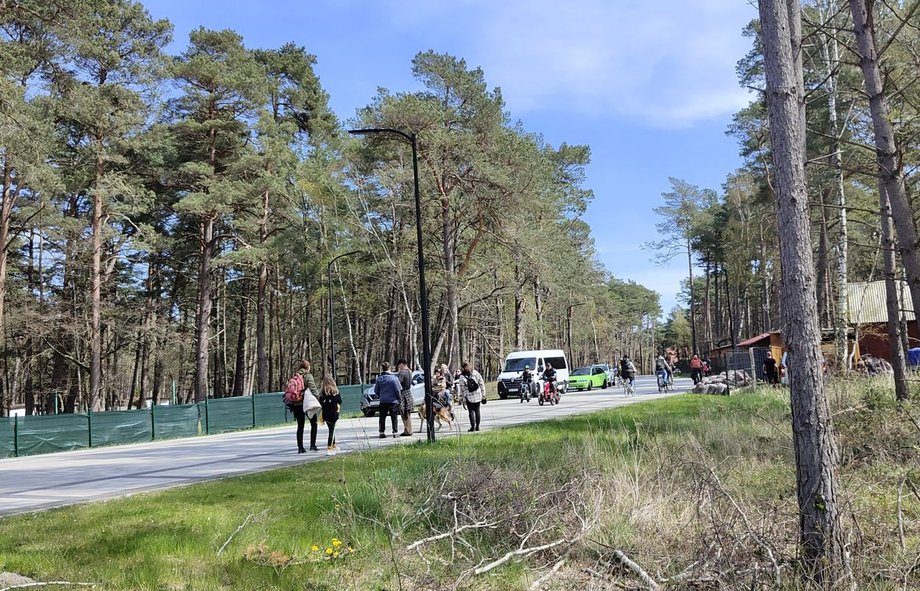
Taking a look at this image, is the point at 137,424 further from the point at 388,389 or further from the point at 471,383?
the point at 471,383

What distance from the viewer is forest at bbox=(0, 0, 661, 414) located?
90.2 ft

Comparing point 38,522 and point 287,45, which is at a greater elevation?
point 287,45

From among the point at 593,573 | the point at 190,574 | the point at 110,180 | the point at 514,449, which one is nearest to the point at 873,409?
the point at 514,449

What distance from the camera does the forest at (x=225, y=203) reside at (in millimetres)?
27500

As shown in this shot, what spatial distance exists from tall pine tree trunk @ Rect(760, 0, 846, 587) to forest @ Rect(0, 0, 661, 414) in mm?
18818

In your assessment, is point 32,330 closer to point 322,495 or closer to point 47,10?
point 47,10

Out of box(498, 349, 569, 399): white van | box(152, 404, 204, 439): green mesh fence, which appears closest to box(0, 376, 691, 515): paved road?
box(152, 404, 204, 439): green mesh fence

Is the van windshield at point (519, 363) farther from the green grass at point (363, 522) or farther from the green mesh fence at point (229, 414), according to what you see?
the green grass at point (363, 522)

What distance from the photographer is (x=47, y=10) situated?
16.2 meters

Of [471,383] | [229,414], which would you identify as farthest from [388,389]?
[229,414]

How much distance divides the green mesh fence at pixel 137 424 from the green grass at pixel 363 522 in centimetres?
1394

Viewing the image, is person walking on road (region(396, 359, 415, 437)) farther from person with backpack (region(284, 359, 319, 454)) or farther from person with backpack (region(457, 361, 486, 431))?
person with backpack (region(284, 359, 319, 454))

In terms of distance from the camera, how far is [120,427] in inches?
880

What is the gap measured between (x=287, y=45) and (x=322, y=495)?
131ft
